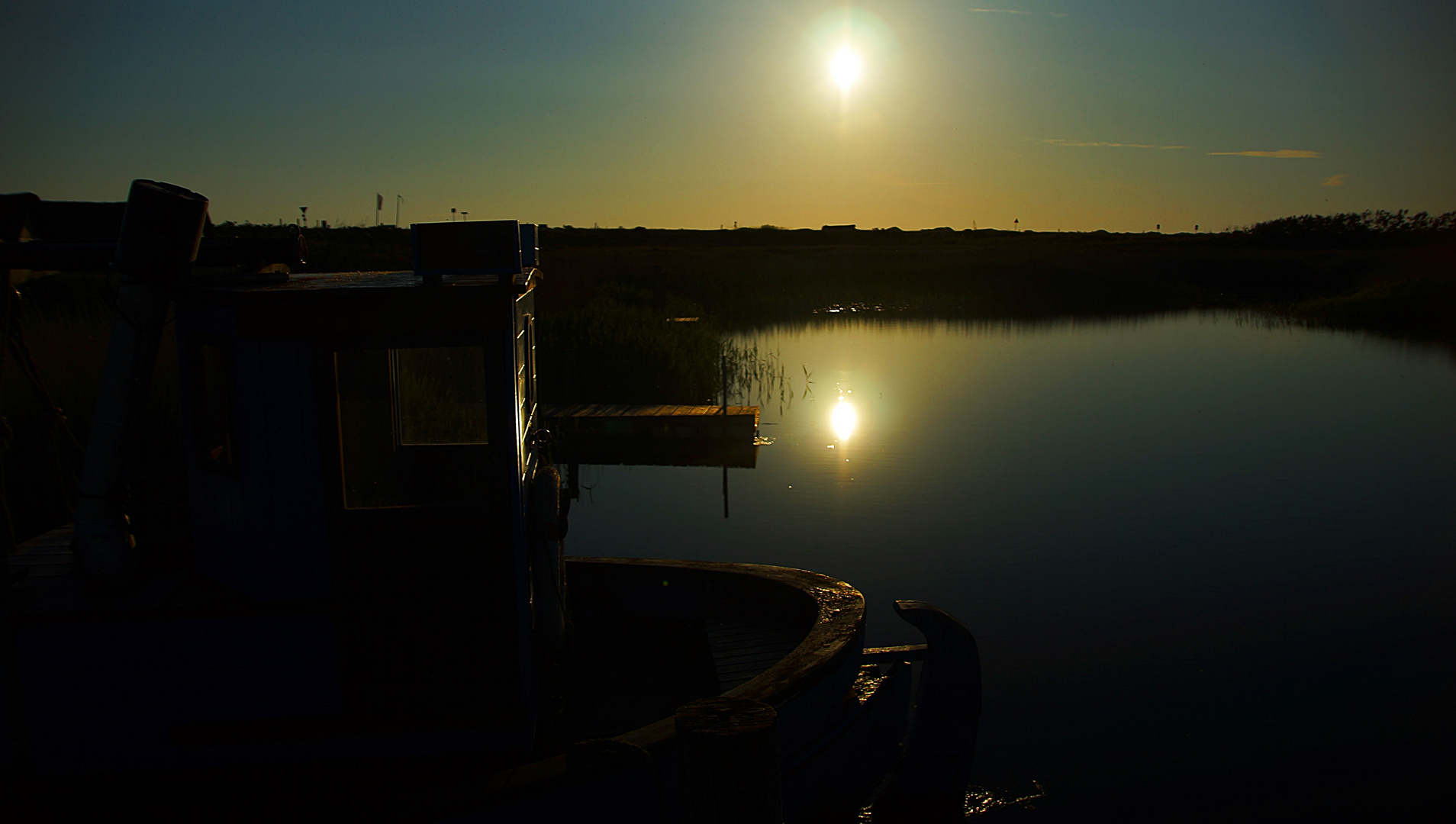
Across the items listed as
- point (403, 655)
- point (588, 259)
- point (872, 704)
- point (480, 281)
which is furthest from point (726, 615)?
point (588, 259)

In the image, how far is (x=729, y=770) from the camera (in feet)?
8.36

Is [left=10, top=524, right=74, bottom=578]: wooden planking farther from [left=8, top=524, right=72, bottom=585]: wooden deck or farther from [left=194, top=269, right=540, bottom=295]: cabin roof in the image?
[left=194, top=269, right=540, bottom=295]: cabin roof

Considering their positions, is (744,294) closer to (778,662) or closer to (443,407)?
(443,407)

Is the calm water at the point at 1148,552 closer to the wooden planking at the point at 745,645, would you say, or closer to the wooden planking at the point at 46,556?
the wooden planking at the point at 745,645

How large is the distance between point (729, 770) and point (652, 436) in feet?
44.6

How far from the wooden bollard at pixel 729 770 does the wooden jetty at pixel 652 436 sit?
13.0m

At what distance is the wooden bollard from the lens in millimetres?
2547

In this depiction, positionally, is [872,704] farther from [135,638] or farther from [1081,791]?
[135,638]

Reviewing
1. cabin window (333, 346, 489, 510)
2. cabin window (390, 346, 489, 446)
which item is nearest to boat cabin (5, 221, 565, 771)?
cabin window (333, 346, 489, 510)

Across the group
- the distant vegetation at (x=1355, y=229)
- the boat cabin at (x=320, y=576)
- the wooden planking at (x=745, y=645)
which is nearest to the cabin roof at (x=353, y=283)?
the boat cabin at (x=320, y=576)

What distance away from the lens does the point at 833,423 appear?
18.2 meters

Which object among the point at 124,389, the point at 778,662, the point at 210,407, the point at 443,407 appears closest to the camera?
the point at 124,389

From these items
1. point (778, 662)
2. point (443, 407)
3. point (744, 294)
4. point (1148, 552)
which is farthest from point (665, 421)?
point (744, 294)

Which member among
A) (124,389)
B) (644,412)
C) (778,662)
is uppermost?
(124,389)
